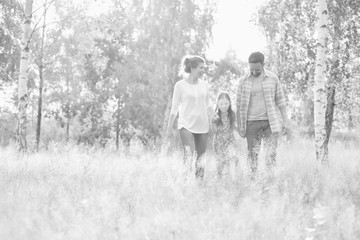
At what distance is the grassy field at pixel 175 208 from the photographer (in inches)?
154

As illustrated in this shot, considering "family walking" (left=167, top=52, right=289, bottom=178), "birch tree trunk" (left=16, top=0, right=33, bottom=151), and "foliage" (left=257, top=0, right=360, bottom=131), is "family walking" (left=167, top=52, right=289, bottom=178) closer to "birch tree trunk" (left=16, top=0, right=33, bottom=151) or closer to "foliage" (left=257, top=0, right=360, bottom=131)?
"foliage" (left=257, top=0, right=360, bottom=131)

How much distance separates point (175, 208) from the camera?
4594 mm

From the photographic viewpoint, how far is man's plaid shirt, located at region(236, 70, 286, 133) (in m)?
6.45

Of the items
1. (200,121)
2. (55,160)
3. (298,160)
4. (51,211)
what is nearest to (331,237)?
(51,211)

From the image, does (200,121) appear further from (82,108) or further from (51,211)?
(82,108)

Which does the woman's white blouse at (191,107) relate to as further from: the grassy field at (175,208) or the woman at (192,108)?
the grassy field at (175,208)

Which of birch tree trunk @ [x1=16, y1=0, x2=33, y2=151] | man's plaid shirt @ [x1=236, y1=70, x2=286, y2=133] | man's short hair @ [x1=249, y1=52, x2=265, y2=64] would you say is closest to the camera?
man's short hair @ [x1=249, y1=52, x2=265, y2=64]

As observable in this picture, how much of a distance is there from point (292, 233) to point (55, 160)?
18.0ft

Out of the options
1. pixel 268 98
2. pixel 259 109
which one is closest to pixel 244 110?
pixel 259 109

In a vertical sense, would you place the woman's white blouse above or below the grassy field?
above

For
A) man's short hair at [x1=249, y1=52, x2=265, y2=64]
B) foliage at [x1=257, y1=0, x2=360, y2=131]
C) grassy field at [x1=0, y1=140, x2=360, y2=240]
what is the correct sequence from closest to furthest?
grassy field at [x1=0, y1=140, x2=360, y2=240] → man's short hair at [x1=249, y1=52, x2=265, y2=64] → foliage at [x1=257, y1=0, x2=360, y2=131]

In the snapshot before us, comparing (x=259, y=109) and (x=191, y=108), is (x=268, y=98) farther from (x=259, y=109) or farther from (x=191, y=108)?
(x=191, y=108)

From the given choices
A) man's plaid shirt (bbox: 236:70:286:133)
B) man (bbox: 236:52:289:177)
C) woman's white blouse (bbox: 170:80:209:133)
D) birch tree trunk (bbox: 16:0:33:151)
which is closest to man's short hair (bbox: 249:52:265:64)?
man (bbox: 236:52:289:177)

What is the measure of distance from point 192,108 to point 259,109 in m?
0.92
